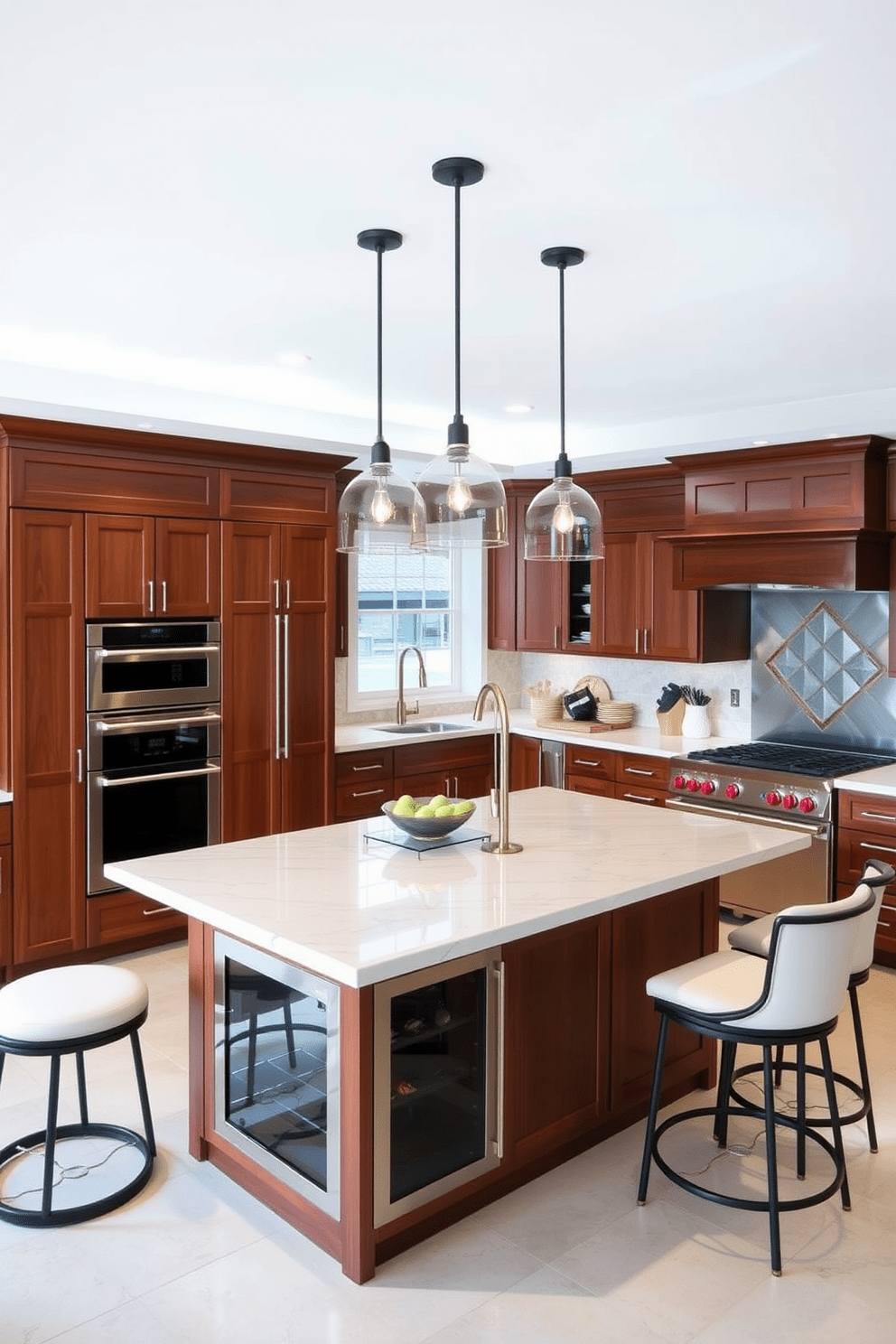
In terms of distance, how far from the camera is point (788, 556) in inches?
197

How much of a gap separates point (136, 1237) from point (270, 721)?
2667 mm

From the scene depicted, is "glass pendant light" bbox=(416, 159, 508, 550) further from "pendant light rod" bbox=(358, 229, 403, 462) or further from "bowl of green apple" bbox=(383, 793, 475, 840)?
"bowl of green apple" bbox=(383, 793, 475, 840)

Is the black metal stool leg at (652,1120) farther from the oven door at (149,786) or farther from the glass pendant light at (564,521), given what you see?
the oven door at (149,786)

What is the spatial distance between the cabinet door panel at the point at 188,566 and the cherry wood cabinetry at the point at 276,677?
0.20ft

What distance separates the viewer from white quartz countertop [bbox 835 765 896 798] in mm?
4480

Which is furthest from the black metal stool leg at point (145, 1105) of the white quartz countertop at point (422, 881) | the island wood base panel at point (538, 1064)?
the white quartz countertop at point (422, 881)

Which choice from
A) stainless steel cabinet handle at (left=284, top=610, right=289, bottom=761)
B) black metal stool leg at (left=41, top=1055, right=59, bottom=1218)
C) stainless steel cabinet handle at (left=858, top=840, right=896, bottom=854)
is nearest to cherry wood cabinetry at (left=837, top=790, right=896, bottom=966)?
stainless steel cabinet handle at (left=858, top=840, right=896, bottom=854)

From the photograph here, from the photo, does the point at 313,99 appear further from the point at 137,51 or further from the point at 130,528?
the point at 130,528

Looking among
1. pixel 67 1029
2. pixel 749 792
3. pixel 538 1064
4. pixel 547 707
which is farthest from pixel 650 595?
pixel 67 1029

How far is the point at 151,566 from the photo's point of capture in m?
4.55

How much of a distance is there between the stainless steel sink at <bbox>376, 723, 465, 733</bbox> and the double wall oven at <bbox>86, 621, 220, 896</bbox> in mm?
1463

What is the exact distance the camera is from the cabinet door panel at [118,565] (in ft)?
14.4

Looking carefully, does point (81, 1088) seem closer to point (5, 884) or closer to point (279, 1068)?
point (279, 1068)

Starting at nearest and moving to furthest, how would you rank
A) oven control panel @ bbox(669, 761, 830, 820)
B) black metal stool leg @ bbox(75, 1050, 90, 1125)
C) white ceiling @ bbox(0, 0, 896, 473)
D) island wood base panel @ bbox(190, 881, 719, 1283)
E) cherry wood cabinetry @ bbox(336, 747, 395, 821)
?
1. white ceiling @ bbox(0, 0, 896, 473)
2. island wood base panel @ bbox(190, 881, 719, 1283)
3. black metal stool leg @ bbox(75, 1050, 90, 1125)
4. oven control panel @ bbox(669, 761, 830, 820)
5. cherry wood cabinetry @ bbox(336, 747, 395, 821)
